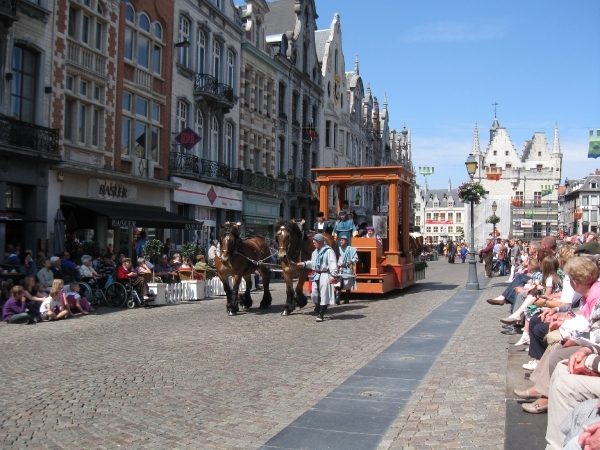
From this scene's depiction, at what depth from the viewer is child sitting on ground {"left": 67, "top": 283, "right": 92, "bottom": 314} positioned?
13.9m

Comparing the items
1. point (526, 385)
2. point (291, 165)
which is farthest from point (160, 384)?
point (291, 165)

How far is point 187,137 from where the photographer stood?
26953mm

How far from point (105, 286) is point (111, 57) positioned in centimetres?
1087

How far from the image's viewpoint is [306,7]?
4472 centimetres

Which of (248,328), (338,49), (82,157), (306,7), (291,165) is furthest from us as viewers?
(338,49)

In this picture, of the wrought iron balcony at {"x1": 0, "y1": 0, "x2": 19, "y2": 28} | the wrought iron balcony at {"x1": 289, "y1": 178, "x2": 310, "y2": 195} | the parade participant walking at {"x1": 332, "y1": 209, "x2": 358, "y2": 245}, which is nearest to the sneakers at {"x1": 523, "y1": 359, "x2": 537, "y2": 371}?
the parade participant walking at {"x1": 332, "y1": 209, "x2": 358, "y2": 245}

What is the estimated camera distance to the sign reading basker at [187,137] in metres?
26.9

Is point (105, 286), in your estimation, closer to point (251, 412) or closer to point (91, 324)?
point (91, 324)

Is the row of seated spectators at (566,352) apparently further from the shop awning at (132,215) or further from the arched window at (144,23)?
the arched window at (144,23)

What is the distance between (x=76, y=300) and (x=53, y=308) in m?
0.78

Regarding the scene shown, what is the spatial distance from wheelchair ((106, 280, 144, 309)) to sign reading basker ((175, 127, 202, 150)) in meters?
12.0

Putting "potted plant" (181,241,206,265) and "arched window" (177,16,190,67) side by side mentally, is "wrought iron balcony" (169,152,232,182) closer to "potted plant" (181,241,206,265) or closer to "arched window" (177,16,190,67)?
"arched window" (177,16,190,67)

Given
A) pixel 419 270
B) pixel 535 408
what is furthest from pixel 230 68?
pixel 535 408

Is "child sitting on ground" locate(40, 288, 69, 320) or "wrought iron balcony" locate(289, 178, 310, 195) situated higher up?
"wrought iron balcony" locate(289, 178, 310, 195)
